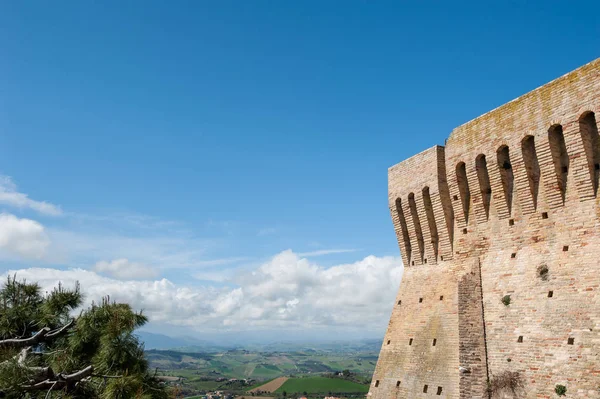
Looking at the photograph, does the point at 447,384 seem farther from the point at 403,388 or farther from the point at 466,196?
the point at 466,196

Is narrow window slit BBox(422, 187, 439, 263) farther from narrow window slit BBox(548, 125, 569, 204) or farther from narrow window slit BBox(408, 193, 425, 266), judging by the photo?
narrow window slit BBox(548, 125, 569, 204)

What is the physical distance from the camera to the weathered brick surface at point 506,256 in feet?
42.8

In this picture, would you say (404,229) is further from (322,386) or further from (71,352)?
(322,386)

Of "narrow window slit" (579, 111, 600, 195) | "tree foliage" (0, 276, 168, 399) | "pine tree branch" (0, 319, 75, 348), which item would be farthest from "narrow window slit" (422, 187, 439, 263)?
"pine tree branch" (0, 319, 75, 348)

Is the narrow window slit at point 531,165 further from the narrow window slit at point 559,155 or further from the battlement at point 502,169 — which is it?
the narrow window slit at point 559,155

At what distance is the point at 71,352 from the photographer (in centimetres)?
952

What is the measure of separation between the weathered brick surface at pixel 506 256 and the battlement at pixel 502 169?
0.04m

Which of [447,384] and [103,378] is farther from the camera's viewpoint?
[447,384]

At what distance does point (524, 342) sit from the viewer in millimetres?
13883

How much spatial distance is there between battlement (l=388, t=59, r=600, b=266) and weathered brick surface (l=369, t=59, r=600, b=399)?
0.04m

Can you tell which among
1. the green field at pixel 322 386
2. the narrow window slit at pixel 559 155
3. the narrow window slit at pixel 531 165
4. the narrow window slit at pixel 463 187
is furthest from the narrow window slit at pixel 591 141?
the green field at pixel 322 386

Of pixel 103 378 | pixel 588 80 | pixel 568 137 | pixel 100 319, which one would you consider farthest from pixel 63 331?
pixel 588 80

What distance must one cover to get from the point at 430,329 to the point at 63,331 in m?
12.4

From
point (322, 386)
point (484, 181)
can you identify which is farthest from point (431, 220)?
point (322, 386)
